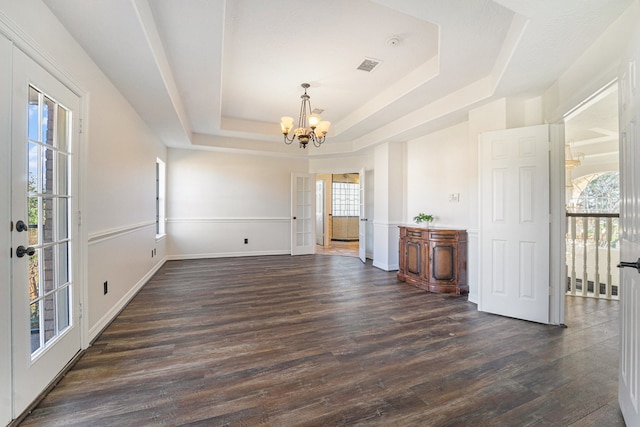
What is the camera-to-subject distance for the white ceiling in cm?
199

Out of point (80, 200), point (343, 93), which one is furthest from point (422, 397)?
point (343, 93)

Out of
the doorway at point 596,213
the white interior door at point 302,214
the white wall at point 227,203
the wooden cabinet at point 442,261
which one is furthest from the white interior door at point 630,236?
the white wall at point 227,203

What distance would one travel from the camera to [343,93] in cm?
418

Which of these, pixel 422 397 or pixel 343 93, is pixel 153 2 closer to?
pixel 343 93

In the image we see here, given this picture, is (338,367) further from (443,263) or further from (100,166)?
(100,166)

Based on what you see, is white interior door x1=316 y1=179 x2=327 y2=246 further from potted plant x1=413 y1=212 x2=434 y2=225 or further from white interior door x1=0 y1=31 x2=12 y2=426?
white interior door x1=0 y1=31 x2=12 y2=426

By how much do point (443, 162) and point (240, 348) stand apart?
3.84 m

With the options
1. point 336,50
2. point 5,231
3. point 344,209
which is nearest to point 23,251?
point 5,231

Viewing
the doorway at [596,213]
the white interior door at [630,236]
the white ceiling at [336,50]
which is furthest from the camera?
the doorway at [596,213]

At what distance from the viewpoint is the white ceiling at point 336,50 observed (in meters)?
1.99

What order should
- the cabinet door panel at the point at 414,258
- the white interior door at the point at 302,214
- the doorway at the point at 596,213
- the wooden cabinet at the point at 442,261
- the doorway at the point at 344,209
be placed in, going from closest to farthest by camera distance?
the doorway at the point at 596,213, the wooden cabinet at the point at 442,261, the cabinet door panel at the point at 414,258, the white interior door at the point at 302,214, the doorway at the point at 344,209

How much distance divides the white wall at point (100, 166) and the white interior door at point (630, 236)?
10.2 ft

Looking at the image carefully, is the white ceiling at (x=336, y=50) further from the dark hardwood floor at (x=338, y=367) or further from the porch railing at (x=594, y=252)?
the dark hardwood floor at (x=338, y=367)

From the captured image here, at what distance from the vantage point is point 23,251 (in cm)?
159
